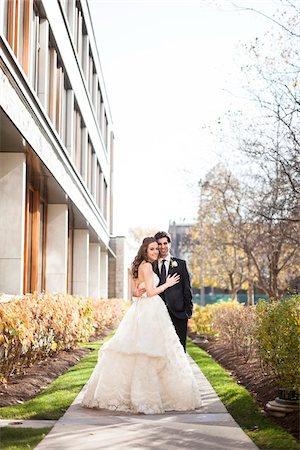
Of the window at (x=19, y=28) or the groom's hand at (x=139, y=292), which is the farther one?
the window at (x=19, y=28)

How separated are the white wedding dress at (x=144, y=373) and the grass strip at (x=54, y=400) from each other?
0.46 metres

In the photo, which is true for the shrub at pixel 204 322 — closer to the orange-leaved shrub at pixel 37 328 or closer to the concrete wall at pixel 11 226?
the orange-leaved shrub at pixel 37 328

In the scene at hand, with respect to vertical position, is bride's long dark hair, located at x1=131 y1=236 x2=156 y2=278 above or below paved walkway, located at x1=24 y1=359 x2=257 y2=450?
above

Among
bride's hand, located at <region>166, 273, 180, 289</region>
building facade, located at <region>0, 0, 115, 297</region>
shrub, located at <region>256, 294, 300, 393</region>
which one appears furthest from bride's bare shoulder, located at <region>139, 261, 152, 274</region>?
building facade, located at <region>0, 0, 115, 297</region>

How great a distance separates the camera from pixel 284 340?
7.88m

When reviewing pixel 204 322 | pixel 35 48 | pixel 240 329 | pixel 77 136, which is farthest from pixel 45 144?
pixel 204 322

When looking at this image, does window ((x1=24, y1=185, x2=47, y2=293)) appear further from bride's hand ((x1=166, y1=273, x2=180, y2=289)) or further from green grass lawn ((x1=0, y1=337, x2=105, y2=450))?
bride's hand ((x1=166, y1=273, x2=180, y2=289))

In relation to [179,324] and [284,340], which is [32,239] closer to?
[179,324]

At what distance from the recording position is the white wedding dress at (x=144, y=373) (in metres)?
8.27

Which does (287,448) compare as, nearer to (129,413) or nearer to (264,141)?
(129,413)

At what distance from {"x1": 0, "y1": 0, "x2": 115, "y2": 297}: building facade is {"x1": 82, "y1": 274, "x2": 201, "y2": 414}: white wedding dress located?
15.6 ft

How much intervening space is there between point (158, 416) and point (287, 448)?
2.08 meters

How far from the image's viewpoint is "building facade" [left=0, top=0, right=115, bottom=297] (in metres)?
13.2

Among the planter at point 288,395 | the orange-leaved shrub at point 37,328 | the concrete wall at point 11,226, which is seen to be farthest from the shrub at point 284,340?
the concrete wall at point 11,226
